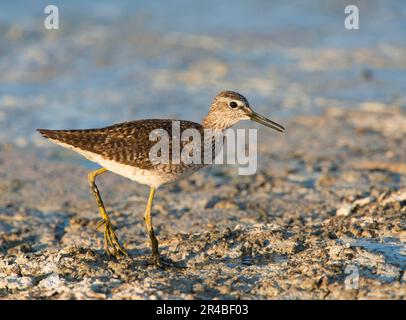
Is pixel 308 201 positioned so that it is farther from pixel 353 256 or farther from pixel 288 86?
pixel 288 86

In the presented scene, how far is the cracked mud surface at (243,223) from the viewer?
19.7ft

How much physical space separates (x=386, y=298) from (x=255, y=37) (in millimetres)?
12194

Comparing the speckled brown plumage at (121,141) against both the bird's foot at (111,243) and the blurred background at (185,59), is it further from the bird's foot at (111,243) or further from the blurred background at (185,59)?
the blurred background at (185,59)

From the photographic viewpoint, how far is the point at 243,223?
27.8 feet

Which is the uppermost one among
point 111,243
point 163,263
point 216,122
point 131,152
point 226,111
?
point 226,111

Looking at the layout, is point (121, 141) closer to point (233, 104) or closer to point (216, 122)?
point (216, 122)

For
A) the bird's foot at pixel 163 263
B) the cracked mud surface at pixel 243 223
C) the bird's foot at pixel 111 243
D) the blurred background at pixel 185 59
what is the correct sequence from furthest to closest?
the blurred background at pixel 185 59 → the bird's foot at pixel 111 243 → the bird's foot at pixel 163 263 → the cracked mud surface at pixel 243 223

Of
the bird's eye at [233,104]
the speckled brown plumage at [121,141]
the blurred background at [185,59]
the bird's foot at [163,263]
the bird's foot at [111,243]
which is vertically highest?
the blurred background at [185,59]

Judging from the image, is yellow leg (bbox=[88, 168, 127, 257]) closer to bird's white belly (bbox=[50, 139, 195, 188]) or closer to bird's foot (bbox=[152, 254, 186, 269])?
bird's white belly (bbox=[50, 139, 195, 188])

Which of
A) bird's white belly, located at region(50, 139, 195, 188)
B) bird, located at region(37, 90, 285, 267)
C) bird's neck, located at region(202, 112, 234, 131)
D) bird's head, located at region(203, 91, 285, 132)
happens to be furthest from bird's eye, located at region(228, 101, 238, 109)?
bird's white belly, located at region(50, 139, 195, 188)

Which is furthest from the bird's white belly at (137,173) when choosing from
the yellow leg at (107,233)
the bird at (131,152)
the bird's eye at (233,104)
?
the bird's eye at (233,104)

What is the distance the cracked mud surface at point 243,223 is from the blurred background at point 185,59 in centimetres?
131

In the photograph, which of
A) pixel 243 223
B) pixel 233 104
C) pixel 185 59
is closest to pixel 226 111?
pixel 233 104

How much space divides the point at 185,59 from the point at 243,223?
8020 millimetres
